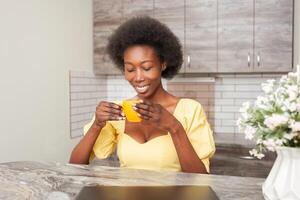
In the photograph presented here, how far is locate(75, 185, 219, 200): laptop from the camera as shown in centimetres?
88

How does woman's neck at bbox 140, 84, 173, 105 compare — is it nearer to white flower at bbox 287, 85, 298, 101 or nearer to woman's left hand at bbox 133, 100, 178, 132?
woman's left hand at bbox 133, 100, 178, 132

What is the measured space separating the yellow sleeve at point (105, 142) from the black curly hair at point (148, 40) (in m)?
0.33

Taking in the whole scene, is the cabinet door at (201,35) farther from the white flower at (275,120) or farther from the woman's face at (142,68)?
the white flower at (275,120)

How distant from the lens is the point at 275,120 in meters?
0.71

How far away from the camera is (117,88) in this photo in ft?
11.3

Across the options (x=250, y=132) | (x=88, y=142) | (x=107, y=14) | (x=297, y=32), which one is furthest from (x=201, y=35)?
(x=250, y=132)

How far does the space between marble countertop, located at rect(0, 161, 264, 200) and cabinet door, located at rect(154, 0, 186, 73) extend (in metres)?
1.84

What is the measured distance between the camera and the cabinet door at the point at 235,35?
2.74 meters

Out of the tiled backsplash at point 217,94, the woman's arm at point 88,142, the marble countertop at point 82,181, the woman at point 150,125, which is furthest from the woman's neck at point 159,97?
the tiled backsplash at point 217,94

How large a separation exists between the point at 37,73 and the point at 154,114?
4.46 feet

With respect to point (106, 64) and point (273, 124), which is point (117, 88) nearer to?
point (106, 64)

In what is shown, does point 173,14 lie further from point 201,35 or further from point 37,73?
point 37,73

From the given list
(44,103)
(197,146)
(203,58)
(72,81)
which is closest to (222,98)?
(203,58)

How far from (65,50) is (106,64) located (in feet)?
1.77
